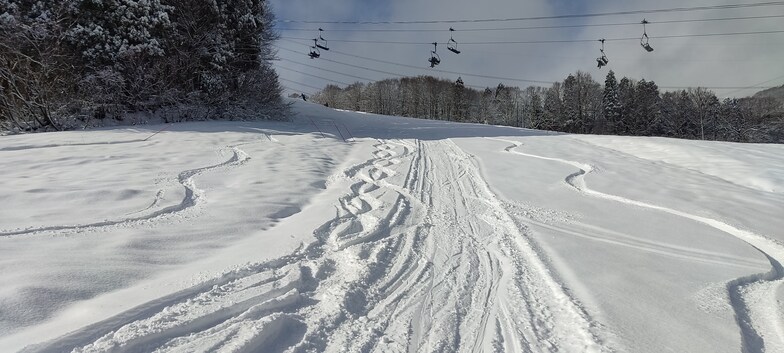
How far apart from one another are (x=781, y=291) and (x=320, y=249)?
377 centimetres

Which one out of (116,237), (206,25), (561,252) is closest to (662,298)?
(561,252)

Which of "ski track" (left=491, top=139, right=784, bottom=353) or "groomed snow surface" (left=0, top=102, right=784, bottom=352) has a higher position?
"groomed snow surface" (left=0, top=102, right=784, bottom=352)

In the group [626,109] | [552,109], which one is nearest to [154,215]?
[552,109]

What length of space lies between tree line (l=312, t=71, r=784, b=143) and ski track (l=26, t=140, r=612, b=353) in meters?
54.8

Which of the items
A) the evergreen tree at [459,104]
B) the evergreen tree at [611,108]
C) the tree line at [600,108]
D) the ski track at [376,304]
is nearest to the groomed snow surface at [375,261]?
the ski track at [376,304]

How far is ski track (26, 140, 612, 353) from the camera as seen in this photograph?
2.16 m

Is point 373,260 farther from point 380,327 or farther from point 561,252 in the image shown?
point 561,252

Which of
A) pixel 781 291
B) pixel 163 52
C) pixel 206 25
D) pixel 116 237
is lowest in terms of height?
pixel 781 291

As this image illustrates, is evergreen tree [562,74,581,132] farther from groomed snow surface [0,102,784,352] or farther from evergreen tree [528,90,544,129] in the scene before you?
groomed snow surface [0,102,784,352]

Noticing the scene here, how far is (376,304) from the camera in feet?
8.80

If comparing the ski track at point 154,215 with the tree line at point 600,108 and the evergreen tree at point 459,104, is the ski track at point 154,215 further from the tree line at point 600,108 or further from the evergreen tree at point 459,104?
the evergreen tree at point 459,104

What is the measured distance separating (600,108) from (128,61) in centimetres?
6114

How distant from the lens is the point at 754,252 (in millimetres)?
3871

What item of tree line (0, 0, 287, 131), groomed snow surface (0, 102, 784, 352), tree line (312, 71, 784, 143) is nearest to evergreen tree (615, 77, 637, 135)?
tree line (312, 71, 784, 143)
